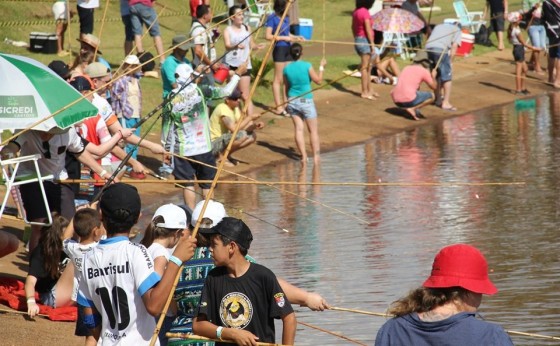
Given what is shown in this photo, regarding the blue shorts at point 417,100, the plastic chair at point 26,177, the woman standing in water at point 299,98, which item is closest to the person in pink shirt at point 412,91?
the blue shorts at point 417,100

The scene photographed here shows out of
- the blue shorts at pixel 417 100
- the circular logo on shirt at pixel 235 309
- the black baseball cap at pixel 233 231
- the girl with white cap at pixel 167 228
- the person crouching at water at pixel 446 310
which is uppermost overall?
the person crouching at water at pixel 446 310

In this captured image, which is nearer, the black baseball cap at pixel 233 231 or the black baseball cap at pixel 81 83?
the black baseball cap at pixel 233 231

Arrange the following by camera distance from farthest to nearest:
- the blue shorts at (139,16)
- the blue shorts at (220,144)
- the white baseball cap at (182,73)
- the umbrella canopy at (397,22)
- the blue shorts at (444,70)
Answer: the umbrella canopy at (397,22)
the blue shorts at (444,70)
the blue shorts at (139,16)
the blue shorts at (220,144)
the white baseball cap at (182,73)

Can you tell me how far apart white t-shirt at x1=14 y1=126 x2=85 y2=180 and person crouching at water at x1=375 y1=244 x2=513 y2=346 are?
5.51m

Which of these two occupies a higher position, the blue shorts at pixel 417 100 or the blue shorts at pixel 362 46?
the blue shorts at pixel 362 46

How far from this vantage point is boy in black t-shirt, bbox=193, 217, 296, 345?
18.6 feet

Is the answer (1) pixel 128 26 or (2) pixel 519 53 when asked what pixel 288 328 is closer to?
(1) pixel 128 26

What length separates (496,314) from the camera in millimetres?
8789

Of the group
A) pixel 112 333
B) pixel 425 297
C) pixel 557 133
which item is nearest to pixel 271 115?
pixel 557 133

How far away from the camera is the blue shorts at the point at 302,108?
52.4 ft

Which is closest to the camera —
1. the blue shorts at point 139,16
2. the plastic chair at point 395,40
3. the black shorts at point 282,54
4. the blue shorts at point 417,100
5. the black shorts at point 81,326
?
the black shorts at point 81,326

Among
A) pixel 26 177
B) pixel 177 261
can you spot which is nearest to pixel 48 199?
pixel 26 177

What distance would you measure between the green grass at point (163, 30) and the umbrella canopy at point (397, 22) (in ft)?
3.45

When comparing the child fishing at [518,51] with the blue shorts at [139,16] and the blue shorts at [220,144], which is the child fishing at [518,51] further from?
the blue shorts at [220,144]
